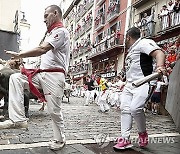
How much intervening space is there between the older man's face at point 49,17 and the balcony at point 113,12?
22045 millimetres

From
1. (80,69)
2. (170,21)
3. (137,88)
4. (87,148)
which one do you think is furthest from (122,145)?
(80,69)

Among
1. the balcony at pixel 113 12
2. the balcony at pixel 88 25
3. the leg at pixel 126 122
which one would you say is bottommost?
the leg at pixel 126 122

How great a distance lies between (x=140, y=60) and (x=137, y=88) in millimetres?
446

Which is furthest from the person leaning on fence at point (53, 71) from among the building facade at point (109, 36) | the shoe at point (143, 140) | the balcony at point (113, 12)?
the balcony at point (113, 12)

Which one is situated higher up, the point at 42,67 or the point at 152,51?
the point at 152,51

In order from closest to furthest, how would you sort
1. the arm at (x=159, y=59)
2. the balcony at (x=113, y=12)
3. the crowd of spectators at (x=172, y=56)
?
1. the arm at (x=159, y=59)
2. the crowd of spectators at (x=172, y=56)
3. the balcony at (x=113, y=12)

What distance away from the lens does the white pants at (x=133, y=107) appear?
3945mm

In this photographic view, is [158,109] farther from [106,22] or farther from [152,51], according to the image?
[106,22]

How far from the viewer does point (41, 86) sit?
3707mm

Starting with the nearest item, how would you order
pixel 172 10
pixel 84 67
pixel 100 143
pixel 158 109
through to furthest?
pixel 100 143 < pixel 158 109 < pixel 172 10 < pixel 84 67

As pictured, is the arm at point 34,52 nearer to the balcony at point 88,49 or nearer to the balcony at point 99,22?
the balcony at point 99,22

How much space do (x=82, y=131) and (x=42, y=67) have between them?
7.29 feet

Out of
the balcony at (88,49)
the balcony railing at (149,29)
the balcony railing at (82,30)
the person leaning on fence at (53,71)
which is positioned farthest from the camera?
the balcony railing at (82,30)

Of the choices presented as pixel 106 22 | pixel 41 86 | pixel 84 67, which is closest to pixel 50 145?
pixel 41 86
